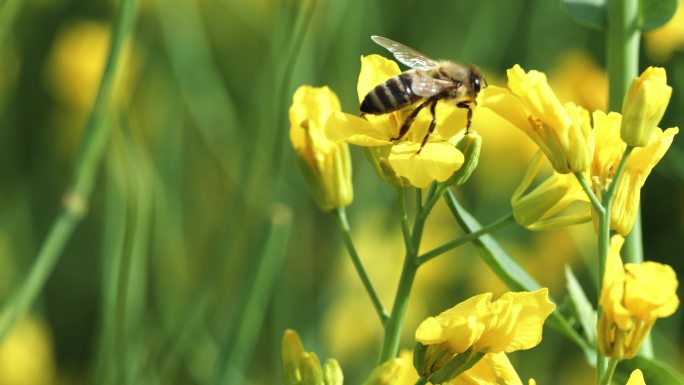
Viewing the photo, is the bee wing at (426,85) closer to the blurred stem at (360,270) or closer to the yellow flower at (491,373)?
the blurred stem at (360,270)

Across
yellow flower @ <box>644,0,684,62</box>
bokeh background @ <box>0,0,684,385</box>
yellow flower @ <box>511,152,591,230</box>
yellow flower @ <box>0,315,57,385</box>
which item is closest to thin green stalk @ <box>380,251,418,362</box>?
yellow flower @ <box>511,152,591,230</box>

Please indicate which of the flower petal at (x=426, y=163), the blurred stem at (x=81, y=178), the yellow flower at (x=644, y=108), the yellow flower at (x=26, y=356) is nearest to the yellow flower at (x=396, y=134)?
the flower petal at (x=426, y=163)

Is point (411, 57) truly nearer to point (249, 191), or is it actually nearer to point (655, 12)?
point (655, 12)

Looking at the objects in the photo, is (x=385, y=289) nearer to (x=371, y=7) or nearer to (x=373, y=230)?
(x=373, y=230)

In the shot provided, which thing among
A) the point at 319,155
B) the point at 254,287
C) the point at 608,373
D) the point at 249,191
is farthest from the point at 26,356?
the point at 608,373

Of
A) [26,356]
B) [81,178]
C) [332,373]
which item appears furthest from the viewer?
[26,356]

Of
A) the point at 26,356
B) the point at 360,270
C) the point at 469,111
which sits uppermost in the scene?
the point at 469,111
